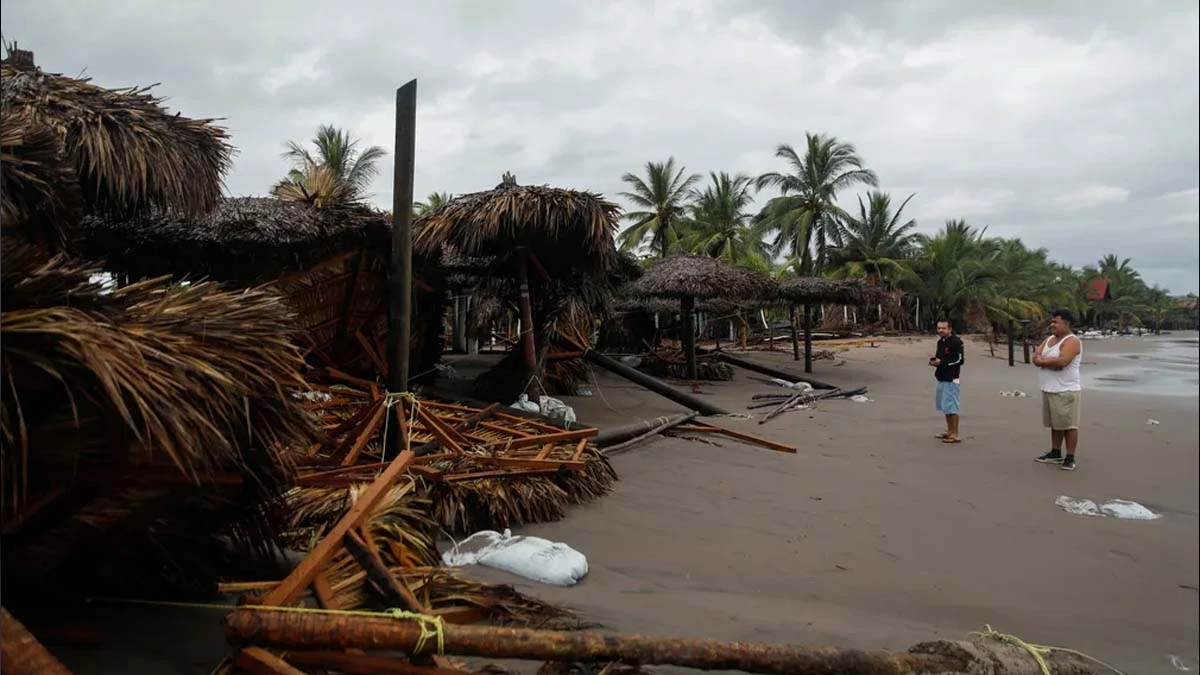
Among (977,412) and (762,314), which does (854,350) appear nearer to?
(762,314)

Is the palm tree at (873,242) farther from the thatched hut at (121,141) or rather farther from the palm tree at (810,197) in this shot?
the thatched hut at (121,141)

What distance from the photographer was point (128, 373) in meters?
1.82

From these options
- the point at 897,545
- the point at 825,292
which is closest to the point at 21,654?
the point at 897,545

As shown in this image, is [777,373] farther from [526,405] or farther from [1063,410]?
[526,405]

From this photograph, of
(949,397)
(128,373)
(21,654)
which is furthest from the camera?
(949,397)

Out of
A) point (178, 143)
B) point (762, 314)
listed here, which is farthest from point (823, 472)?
point (762, 314)

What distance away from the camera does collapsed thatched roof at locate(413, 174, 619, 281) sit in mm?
7176

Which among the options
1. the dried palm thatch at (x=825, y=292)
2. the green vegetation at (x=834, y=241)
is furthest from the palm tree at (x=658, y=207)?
the dried palm thatch at (x=825, y=292)

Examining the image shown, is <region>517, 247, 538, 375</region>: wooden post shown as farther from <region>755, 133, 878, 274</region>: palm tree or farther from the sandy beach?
<region>755, 133, 878, 274</region>: palm tree

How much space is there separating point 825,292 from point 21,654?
14846 millimetres

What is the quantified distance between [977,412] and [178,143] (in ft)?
34.7

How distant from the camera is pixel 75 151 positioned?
4094 millimetres

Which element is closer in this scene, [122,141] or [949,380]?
[122,141]

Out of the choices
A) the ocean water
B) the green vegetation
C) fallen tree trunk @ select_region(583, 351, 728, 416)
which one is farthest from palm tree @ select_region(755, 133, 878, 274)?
fallen tree trunk @ select_region(583, 351, 728, 416)
